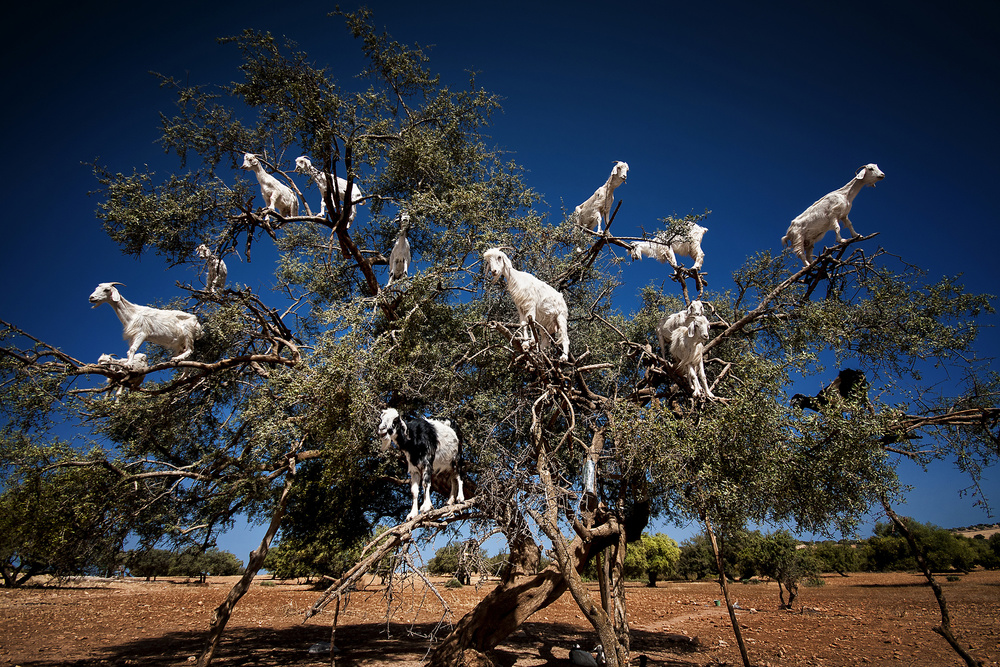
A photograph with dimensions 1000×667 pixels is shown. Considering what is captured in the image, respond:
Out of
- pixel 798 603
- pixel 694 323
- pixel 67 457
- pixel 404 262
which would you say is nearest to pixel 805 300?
pixel 694 323

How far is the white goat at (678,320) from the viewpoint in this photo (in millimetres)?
7792

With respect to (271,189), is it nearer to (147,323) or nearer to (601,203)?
(147,323)

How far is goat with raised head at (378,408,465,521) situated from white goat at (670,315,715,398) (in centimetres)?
423

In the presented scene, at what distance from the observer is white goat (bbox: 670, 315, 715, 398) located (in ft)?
25.3

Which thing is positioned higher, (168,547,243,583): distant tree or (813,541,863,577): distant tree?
(168,547,243,583): distant tree

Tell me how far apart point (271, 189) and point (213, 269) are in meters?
1.90

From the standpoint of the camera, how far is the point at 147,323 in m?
6.85

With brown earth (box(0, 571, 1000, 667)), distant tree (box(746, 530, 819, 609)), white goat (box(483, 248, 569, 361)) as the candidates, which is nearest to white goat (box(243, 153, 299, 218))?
white goat (box(483, 248, 569, 361))

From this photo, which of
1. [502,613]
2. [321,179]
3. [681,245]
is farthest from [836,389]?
[321,179]

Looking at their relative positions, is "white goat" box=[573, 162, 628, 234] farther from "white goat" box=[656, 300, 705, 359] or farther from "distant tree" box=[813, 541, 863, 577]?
"distant tree" box=[813, 541, 863, 577]

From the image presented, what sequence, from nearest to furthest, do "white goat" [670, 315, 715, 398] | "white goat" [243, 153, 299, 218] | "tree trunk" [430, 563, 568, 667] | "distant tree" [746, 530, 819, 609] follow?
"tree trunk" [430, 563, 568, 667], "white goat" [670, 315, 715, 398], "white goat" [243, 153, 299, 218], "distant tree" [746, 530, 819, 609]

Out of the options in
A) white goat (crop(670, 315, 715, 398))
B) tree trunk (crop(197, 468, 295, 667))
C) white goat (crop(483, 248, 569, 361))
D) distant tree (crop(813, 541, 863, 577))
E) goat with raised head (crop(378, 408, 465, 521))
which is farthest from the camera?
distant tree (crop(813, 541, 863, 577))

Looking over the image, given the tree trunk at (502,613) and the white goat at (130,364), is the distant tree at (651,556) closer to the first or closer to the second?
the tree trunk at (502,613)

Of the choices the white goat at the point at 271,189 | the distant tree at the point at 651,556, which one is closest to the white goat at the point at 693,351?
the white goat at the point at 271,189
